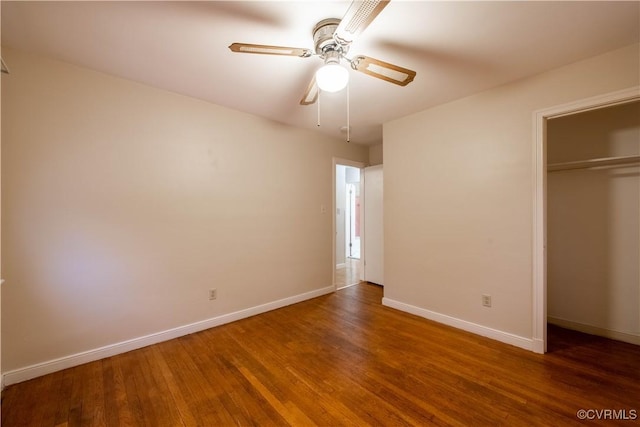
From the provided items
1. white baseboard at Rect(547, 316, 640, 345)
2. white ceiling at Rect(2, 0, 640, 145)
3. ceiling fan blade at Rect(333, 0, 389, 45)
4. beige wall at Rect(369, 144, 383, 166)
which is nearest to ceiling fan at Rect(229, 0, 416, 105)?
ceiling fan blade at Rect(333, 0, 389, 45)

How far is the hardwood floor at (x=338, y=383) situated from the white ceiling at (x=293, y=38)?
8.16ft

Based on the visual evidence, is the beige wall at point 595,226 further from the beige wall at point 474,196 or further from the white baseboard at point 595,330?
the beige wall at point 474,196

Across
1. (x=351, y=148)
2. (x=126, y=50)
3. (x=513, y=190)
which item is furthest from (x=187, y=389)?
(x=351, y=148)

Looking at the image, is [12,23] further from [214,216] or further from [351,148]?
[351,148]

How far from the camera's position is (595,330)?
8.50ft

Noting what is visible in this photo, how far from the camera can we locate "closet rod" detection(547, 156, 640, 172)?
7.66 feet

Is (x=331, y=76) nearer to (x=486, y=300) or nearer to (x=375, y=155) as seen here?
(x=486, y=300)

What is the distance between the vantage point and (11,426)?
154cm

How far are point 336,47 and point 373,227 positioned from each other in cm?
313

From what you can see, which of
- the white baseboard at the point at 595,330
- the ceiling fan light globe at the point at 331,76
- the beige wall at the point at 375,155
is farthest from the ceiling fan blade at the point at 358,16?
the white baseboard at the point at 595,330

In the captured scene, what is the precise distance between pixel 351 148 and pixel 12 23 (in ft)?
12.2

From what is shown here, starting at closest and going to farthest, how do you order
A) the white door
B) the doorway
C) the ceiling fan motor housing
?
1. the ceiling fan motor housing
2. the white door
3. the doorway

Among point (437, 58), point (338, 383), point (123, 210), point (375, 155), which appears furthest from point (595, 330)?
point (123, 210)

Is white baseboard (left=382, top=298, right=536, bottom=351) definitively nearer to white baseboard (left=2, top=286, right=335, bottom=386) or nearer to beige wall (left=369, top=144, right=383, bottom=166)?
white baseboard (left=2, top=286, right=335, bottom=386)
